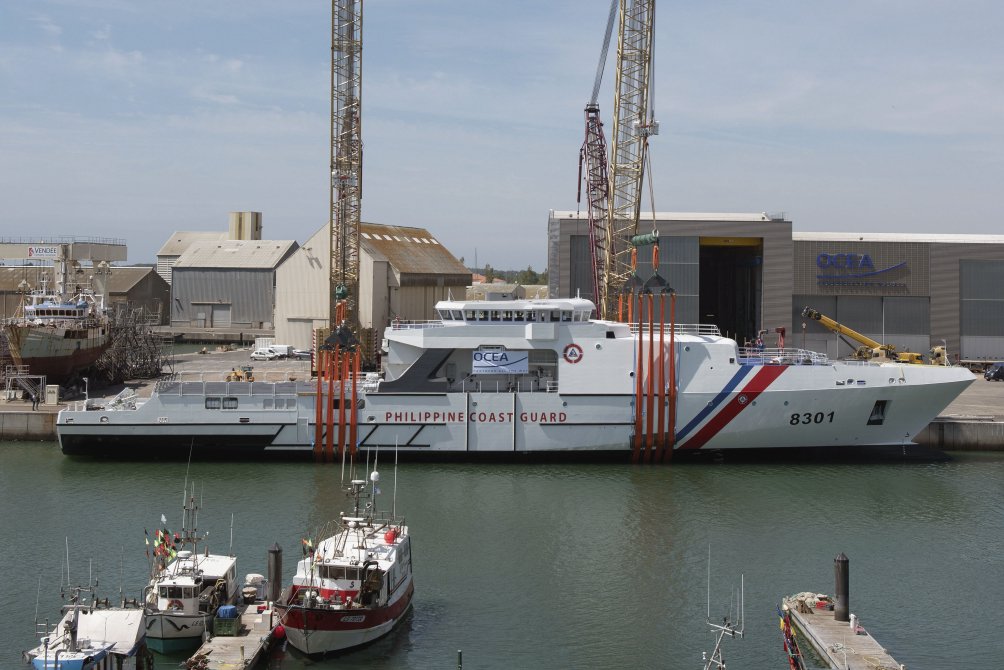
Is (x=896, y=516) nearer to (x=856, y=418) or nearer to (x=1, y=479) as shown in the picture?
(x=856, y=418)

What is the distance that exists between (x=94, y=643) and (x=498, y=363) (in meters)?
18.1

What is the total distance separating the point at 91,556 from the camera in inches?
857

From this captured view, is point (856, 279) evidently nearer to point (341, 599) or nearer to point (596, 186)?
point (596, 186)

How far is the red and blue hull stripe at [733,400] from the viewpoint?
103 ft

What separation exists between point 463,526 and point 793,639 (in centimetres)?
978

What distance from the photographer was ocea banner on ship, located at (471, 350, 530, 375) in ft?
105

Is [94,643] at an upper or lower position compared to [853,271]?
lower

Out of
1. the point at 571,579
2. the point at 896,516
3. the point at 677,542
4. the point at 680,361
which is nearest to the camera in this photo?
the point at 571,579

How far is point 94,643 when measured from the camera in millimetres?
15508

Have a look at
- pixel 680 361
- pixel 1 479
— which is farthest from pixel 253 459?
pixel 680 361

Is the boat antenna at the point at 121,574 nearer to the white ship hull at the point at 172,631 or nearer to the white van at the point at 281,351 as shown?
the white ship hull at the point at 172,631

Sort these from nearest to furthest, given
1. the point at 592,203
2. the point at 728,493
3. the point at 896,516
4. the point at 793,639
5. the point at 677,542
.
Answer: the point at 793,639 → the point at 677,542 → the point at 896,516 → the point at 728,493 → the point at 592,203

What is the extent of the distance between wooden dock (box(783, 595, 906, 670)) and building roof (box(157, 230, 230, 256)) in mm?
81374

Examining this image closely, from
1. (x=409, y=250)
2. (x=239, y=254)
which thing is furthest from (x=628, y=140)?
(x=239, y=254)
